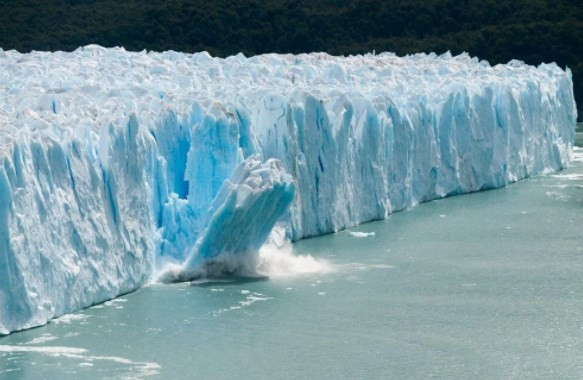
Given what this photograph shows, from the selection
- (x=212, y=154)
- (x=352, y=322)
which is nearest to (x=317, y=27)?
(x=212, y=154)

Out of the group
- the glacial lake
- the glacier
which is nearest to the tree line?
the glacier

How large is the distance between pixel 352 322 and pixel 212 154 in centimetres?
268

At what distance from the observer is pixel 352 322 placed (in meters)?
11.0

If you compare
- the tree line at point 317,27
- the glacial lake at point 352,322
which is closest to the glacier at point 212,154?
the glacial lake at point 352,322

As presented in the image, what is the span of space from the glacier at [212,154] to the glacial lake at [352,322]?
1.19 ft

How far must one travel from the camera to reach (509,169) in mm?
19547

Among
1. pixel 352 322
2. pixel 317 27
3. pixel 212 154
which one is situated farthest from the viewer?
pixel 317 27

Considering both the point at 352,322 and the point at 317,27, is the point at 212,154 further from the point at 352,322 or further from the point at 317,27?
the point at 317,27

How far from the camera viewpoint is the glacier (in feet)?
34.5

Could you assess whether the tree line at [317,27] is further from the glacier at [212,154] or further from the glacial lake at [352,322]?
the glacial lake at [352,322]

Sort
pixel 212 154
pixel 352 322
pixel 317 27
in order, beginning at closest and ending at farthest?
pixel 352 322 → pixel 212 154 → pixel 317 27

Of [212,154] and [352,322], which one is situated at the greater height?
[212,154]

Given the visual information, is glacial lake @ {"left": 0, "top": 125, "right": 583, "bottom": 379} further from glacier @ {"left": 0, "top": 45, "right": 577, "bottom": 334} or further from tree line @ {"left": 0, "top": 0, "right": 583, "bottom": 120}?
tree line @ {"left": 0, "top": 0, "right": 583, "bottom": 120}

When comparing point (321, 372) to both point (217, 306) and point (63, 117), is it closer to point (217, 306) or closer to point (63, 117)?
point (217, 306)
